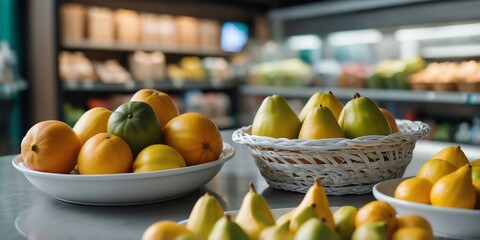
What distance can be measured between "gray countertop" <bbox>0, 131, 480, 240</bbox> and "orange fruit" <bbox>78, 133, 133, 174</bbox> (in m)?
0.08

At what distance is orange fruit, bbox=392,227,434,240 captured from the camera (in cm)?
59

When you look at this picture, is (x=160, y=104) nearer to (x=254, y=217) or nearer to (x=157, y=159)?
(x=157, y=159)

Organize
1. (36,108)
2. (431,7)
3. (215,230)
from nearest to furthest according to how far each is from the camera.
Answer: (215,230) → (431,7) → (36,108)

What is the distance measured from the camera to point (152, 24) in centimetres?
516

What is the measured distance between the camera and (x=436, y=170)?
85cm

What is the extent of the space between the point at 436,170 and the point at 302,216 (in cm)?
35

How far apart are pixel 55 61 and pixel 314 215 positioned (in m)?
4.22

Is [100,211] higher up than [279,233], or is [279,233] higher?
[279,233]

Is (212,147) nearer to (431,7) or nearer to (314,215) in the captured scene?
(314,215)

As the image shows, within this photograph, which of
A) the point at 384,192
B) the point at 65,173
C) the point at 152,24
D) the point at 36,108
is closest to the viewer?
the point at 384,192

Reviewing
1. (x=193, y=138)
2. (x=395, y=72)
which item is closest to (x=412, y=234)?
(x=193, y=138)

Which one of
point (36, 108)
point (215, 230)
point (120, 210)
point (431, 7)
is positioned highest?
point (431, 7)

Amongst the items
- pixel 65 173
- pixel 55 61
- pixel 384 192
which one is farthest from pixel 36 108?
pixel 384 192

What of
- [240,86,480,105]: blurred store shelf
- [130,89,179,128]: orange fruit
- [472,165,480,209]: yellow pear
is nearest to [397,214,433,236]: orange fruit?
[472,165,480,209]: yellow pear
